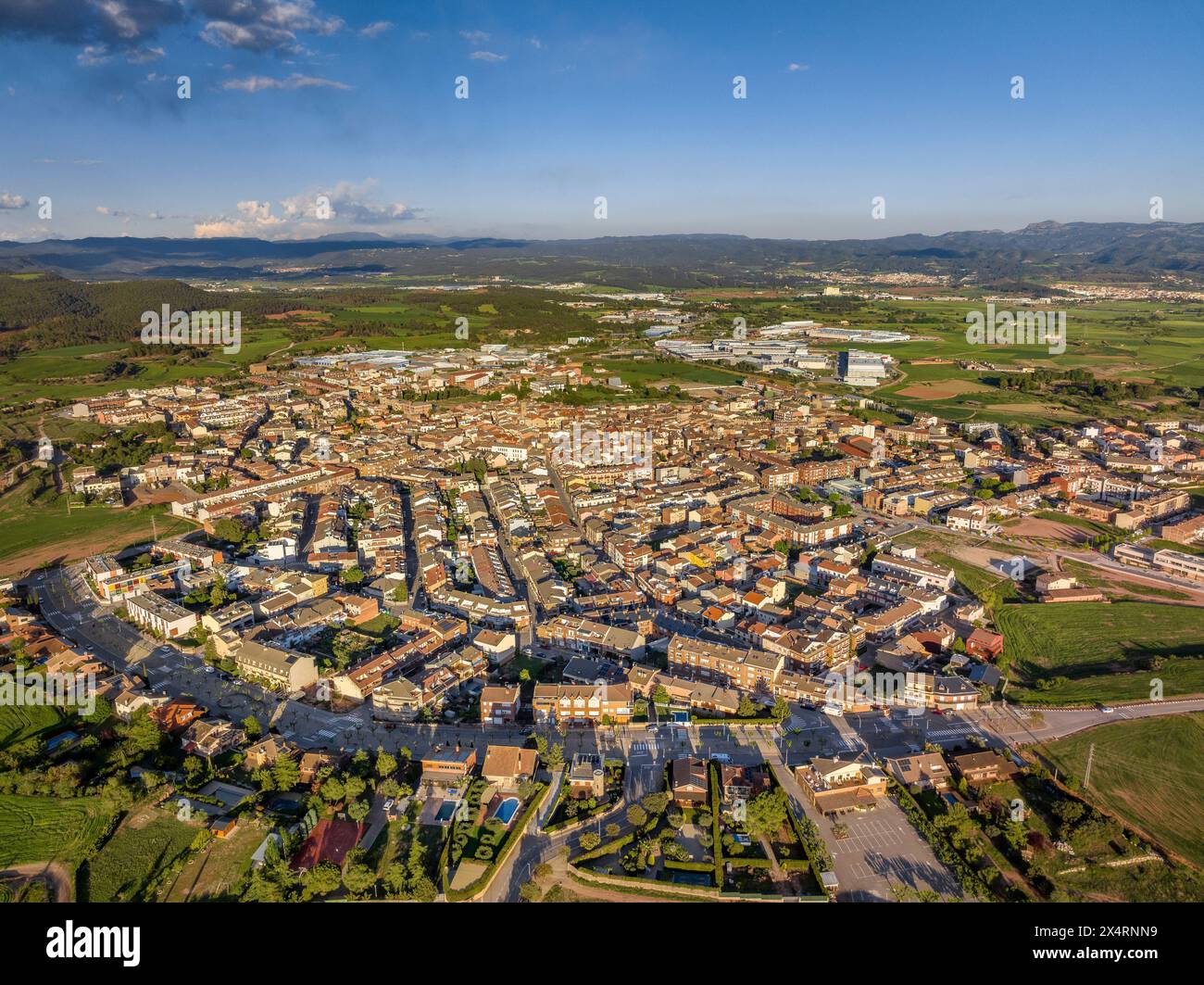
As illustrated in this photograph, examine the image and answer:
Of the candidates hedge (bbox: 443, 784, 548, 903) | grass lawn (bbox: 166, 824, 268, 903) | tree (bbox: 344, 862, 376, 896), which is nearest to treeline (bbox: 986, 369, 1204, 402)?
hedge (bbox: 443, 784, 548, 903)

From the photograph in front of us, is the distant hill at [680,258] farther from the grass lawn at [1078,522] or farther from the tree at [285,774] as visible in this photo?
the tree at [285,774]

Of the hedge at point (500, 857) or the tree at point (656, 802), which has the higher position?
the tree at point (656, 802)

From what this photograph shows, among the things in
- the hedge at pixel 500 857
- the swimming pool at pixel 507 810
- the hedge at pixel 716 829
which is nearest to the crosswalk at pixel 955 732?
the hedge at pixel 716 829

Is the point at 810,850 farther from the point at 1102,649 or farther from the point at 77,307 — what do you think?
the point at 77,307

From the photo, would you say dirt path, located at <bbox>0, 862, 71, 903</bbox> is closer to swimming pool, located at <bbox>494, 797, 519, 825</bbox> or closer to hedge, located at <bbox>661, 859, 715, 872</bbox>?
swimming pool, located at <bbox>494, 797, 519, 825</bbox>
